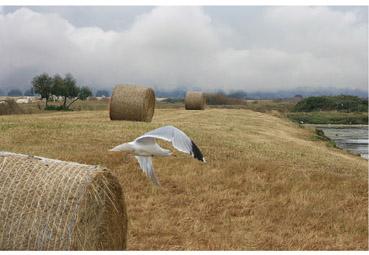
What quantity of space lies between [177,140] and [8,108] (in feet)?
115

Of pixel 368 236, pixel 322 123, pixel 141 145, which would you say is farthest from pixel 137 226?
pixel 322 123

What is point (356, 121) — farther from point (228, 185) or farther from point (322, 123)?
point (228, 185)

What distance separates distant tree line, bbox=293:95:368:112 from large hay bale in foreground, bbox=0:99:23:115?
5509 centimetres

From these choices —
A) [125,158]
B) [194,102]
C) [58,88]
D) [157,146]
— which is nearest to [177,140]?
[157,146]

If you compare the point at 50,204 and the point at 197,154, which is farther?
the point at 50,204

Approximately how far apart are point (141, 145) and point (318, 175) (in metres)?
8.29

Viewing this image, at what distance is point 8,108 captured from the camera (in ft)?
127

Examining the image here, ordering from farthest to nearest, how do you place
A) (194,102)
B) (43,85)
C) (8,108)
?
(43,85)
(194,102)
(8,108)

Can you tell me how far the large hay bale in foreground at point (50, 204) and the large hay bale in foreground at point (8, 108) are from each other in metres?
33.0

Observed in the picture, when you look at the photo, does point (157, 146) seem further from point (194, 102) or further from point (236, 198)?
point (194, 102)

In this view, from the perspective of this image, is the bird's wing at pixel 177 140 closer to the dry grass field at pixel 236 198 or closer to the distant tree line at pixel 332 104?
the dry grass field at pixel 236 198

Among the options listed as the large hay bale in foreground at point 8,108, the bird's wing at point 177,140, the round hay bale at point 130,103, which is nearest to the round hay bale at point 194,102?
the large hay bale in foreground at point 8,108

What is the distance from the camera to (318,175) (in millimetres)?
13859

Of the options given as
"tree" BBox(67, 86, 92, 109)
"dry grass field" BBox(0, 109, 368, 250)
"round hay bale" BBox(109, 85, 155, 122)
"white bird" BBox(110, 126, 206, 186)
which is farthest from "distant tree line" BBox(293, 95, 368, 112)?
"white bird" BBox(110, 126, 206, 186)
